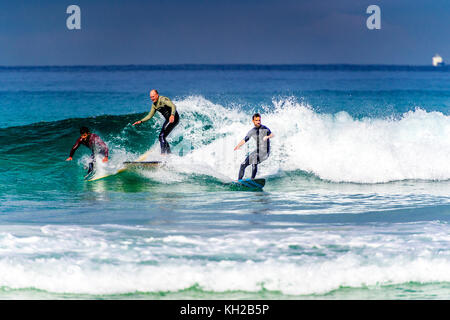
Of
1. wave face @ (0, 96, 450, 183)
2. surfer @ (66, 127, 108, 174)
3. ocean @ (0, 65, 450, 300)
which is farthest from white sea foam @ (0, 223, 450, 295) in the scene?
wave face @ (0, 96, 450, 183)

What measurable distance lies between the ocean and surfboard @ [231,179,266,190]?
0.89 feet

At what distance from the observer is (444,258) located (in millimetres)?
7496

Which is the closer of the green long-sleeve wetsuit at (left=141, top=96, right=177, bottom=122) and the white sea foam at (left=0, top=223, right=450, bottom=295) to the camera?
the white sea foam at (left=0, top=223, right=450, bottom=295)

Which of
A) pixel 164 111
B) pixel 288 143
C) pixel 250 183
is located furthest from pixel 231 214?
pixel 288 143

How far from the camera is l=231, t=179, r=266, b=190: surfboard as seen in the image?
12117 millimetres

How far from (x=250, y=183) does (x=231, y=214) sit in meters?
2.42

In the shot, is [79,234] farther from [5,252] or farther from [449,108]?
[449,108]

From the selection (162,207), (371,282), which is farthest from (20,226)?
(371,282)

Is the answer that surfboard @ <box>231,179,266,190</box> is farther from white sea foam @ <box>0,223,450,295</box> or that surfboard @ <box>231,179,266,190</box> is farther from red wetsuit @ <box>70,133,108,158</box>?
white sea foam @ <box>0,223,450,295</box>

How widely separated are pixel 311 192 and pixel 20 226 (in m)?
5.89

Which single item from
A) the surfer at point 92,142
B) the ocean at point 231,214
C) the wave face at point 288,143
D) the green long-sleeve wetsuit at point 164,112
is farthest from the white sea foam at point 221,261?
the wave face at point 288,143
